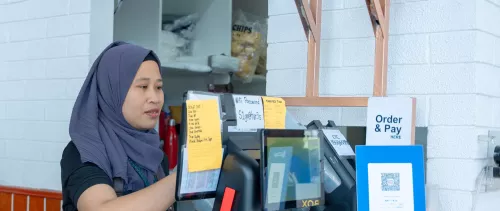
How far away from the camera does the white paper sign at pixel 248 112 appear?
55.2 inches

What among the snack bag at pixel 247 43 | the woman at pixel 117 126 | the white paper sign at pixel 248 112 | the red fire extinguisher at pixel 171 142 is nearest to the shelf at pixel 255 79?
the snack bag at pixel 247 43

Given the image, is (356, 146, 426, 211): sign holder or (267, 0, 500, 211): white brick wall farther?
(267, 0, 500, 211): white brick wall

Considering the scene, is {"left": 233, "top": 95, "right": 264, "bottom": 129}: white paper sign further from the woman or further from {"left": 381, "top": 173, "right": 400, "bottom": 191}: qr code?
the woman

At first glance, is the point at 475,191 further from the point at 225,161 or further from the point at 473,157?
the point at 225,161

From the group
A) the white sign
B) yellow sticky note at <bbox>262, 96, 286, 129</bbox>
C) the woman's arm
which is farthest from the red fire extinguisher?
yellow sticky note at <bbox>262, 96, 286, 129</bbox>

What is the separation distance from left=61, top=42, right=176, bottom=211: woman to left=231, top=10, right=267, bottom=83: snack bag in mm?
1683

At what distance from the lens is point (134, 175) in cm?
191

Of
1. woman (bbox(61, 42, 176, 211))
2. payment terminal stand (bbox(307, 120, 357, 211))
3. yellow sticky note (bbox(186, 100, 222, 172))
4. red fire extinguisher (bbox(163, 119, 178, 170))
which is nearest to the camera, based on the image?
yellow sticky note (bbox(186, 100, 222, 172))

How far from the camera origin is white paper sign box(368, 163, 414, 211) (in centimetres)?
144

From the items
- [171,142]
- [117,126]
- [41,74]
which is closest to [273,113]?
[117,126]

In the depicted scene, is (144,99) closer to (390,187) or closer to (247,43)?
(390,187)

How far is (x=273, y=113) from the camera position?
1485 millimetres

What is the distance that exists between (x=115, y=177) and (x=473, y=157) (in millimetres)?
1080

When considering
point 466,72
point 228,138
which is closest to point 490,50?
point 466,72
